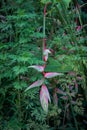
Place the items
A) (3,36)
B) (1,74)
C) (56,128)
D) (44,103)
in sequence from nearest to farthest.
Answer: (44,103) < (1,74) < (3,36) < (56,128)

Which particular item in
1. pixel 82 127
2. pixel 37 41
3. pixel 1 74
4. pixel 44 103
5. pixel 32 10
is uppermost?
pixel 32 10

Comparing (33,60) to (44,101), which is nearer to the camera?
(44,101)

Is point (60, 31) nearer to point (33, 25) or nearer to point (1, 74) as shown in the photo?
point (33, 25)

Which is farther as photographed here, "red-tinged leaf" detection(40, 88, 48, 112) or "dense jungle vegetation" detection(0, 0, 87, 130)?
"dense jungle vegetation" detection(0, 0, 87, 130)

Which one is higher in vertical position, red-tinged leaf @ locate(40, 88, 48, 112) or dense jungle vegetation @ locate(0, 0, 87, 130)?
dense jungle vegetation @ locate(0, 0, 87, 130)

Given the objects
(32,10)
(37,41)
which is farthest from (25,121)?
(32,10)

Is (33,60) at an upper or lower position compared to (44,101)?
upper

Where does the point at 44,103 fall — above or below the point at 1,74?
below

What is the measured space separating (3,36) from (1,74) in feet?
0.72

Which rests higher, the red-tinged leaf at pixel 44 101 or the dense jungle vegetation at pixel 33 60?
the dense jungle vegetation at pixel 33 60

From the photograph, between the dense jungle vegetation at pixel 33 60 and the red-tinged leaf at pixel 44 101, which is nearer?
the red-tinged leaf at pixel 44 101

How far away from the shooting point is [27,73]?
3.65 ft

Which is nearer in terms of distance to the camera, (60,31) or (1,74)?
(1,74)

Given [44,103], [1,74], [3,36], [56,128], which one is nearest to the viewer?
[44,103]
